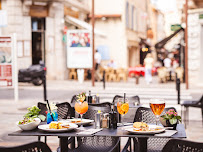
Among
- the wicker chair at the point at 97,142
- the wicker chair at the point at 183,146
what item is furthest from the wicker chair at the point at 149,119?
the wicker chair at the point at 183,146

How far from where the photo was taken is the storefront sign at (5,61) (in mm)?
14961

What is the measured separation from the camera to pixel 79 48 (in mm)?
21219

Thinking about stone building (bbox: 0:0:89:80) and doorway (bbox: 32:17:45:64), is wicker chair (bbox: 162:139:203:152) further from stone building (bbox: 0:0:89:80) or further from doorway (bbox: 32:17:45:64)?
doorway (bbox: 32:17:45:64)

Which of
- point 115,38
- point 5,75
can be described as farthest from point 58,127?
point 115,38

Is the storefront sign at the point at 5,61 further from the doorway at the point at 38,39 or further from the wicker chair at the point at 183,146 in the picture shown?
the doorway at the point at 38,39

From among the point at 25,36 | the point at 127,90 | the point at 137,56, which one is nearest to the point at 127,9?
the point at 137,56

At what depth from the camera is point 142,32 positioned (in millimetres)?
43344

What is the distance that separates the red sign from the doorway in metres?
12.2

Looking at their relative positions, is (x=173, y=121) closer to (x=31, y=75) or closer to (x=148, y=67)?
(x=31, y=75)

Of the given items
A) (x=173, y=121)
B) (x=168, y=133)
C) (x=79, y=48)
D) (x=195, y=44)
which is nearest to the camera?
(x=168, y=133)

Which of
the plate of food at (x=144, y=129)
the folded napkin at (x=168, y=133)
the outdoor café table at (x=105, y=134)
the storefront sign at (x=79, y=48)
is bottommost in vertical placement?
the outdoor café table at (x=105, y=134)

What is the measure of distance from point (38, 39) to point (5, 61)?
12.4m

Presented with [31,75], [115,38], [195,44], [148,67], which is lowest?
[31,75]

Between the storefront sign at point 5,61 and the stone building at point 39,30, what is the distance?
423 inches
